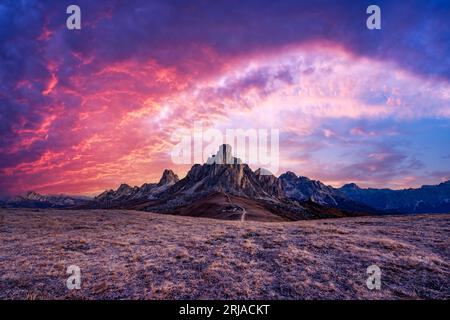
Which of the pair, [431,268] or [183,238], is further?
[183,238]

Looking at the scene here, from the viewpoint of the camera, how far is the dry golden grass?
11133 mm

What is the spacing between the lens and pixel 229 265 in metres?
14.3

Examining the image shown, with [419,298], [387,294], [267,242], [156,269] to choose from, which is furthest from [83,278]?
[419,298]

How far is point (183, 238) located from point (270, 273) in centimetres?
1035

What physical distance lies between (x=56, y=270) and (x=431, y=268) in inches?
718

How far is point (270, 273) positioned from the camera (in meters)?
13.1

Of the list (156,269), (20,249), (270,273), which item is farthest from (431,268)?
(20,249)

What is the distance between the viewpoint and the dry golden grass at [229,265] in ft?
36.5
